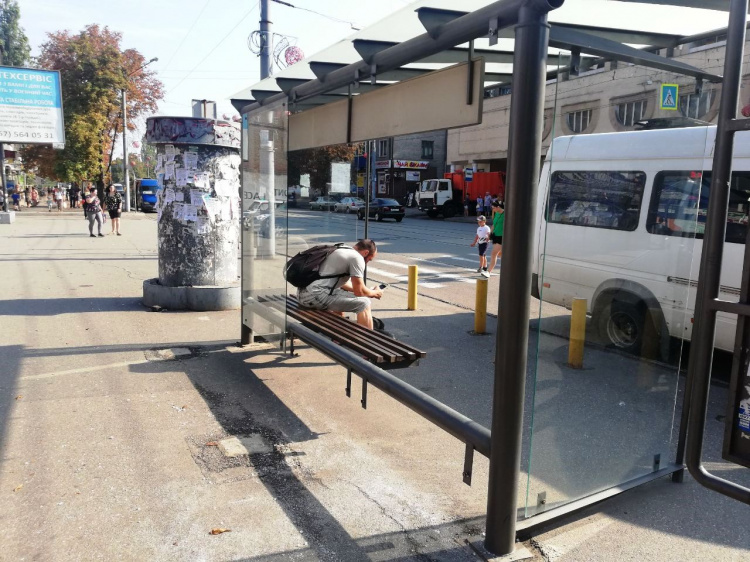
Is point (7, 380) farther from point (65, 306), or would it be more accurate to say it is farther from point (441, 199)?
point (441, 199)

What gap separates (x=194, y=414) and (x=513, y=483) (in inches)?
109

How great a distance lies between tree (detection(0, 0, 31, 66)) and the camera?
188 feet

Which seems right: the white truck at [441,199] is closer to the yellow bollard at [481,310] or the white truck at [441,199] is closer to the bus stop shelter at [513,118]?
the yellow bollard at [481,310]

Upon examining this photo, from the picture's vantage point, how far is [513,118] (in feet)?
9.04

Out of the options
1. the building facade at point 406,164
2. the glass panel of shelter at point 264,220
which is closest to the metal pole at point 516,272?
the glass panel of shelter at point 264,220

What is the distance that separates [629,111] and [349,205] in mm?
5934

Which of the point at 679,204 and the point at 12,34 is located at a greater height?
the point at 12,34

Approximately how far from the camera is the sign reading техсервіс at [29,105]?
2455 cm

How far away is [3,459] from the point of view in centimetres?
396

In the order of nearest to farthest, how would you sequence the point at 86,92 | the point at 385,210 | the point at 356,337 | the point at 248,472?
the point at 248,472, the point at 356,337, the point at 385,210, the point at 86,92

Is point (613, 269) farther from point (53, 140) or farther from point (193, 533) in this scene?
point (53, 140)

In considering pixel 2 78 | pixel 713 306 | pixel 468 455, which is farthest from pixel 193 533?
pixel 2 78

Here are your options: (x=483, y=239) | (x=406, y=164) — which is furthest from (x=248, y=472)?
(x=406, y=164)

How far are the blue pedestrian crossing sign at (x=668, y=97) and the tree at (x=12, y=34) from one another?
66121 mm
